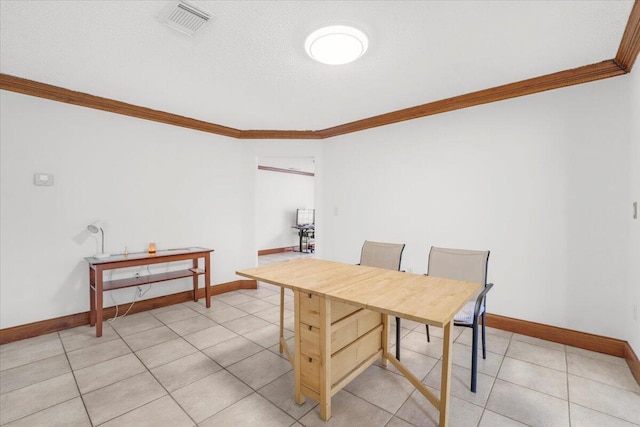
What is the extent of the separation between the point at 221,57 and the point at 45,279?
3.04m

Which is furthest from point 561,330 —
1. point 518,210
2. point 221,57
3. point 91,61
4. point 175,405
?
point 91,61

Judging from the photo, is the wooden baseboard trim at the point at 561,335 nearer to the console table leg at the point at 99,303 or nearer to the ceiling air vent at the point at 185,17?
the ceiling air vent at the point at 185,17

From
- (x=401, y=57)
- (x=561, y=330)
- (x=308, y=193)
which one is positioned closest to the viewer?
(x=401, y=57)

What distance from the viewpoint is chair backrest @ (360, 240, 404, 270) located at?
2.87 m

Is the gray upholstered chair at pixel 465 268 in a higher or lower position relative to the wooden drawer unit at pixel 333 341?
higher

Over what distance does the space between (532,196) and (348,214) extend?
93.6 inches

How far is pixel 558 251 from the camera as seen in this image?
2.77 meters

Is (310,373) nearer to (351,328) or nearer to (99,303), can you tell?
(351,328)

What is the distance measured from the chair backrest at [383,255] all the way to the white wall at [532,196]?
35.6 inches

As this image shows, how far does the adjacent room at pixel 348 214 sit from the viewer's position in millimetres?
1853

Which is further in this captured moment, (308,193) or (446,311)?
(308,193)

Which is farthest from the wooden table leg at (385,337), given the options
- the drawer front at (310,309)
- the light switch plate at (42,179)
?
the light switch plate at (42,179)

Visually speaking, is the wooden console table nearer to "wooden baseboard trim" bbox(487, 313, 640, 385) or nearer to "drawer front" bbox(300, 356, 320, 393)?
"drawer front" bbox(300, 356, 320, 393)

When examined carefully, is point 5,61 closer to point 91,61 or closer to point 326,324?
point 91,61
